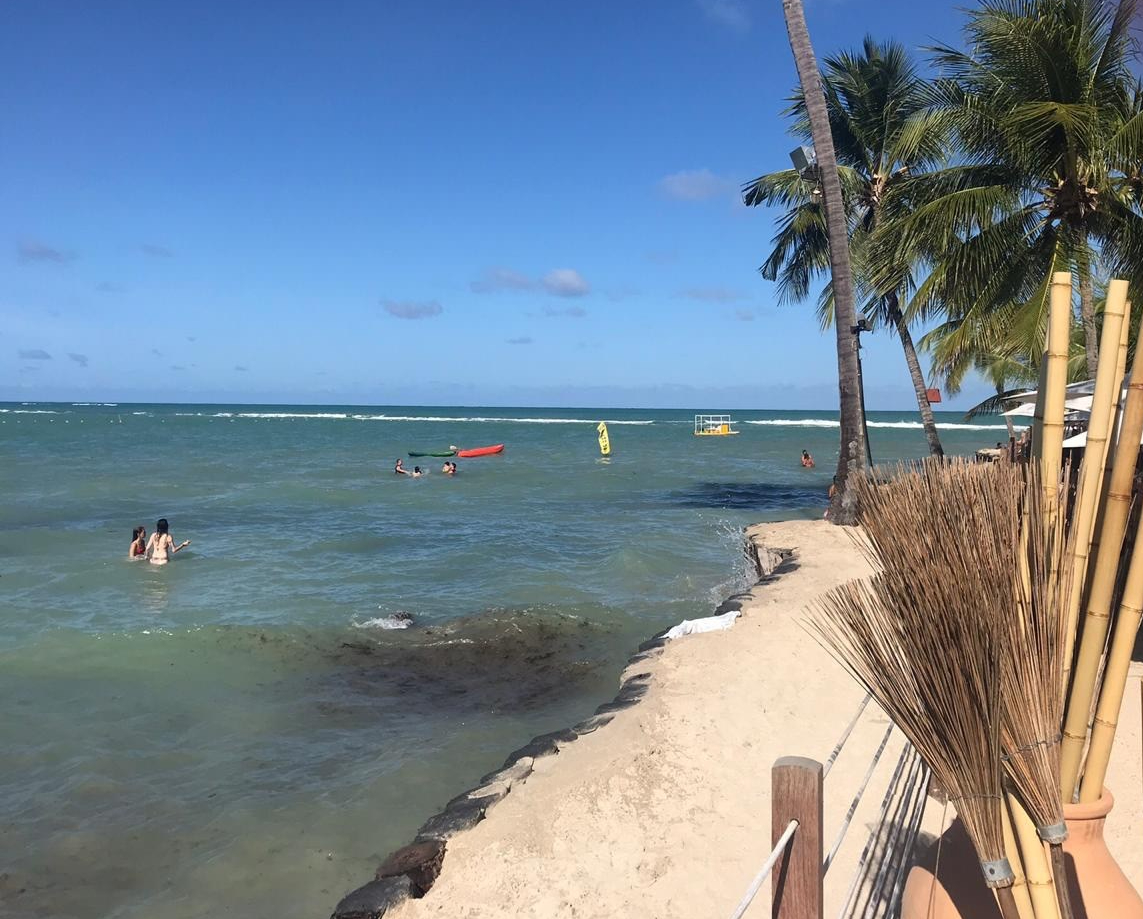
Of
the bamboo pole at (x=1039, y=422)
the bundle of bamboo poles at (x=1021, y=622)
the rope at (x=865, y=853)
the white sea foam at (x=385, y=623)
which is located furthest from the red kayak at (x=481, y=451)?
the bundle of bamboo poles at (x=1021, y=622)

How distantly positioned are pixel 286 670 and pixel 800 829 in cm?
751

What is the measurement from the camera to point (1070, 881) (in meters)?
2.09

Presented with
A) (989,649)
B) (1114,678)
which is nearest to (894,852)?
(1114,678)

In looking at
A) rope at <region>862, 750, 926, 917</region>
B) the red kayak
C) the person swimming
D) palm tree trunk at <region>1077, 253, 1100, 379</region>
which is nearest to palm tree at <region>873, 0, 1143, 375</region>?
palm tree trunk at <region>1077, 253, 1100, 379</region>

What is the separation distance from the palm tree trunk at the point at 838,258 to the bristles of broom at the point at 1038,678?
10031mm

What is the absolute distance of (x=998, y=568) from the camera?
1836mm

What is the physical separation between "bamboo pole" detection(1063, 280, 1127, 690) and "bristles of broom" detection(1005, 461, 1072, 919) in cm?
5

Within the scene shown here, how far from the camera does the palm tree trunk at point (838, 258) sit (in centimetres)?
1207

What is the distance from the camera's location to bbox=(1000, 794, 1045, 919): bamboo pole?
6.37 ft

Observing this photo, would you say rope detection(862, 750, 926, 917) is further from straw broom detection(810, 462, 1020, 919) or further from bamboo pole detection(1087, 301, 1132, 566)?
bamboo pole detection(1087, 301, 1132, 566)

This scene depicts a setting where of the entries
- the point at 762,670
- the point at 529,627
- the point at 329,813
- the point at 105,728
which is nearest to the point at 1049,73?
the point at 762,670

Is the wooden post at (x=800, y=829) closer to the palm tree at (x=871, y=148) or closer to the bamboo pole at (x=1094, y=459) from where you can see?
the bamboo pole at (x=1094, y=459)

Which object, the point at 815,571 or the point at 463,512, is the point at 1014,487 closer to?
the point at 815,571

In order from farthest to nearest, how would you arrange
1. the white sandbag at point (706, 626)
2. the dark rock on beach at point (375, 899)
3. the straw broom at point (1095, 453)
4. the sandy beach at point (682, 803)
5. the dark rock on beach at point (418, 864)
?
the white sandbag at point (706, 626) → the dark rock on beach at point (418, 864) → the sandy beach at point (682, 803) → the dark rock on beach at point (375, 899) → the straw broom at point (1095, 453)
